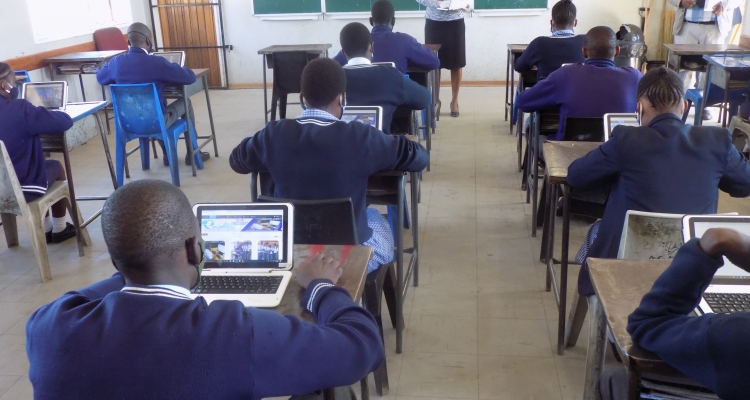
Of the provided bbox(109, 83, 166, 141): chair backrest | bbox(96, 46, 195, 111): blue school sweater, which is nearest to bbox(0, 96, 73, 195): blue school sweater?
bbox(109, 83, 166, 141): chair backrest

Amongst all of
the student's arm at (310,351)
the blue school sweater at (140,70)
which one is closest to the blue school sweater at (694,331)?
the student's arm at (310,351)

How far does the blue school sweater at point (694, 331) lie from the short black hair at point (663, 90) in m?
1.01

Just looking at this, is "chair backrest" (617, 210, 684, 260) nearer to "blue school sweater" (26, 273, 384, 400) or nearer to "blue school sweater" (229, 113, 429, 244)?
"blue school sweater" (229, 113, 429, 244)

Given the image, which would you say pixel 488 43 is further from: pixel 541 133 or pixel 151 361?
pixel 151 361

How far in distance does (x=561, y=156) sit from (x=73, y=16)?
5.91 meters

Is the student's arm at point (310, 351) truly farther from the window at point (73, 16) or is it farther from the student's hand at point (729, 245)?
the window at point (73, 16)

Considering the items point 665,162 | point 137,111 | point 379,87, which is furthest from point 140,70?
point 665,162

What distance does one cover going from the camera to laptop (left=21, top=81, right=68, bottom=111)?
3.65 m

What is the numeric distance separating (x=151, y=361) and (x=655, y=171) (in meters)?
1.59

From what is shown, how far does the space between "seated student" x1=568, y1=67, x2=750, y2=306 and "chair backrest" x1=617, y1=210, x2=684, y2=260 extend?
193mm

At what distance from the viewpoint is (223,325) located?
0.97m

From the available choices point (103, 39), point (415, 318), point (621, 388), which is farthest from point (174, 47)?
point (621, 388)

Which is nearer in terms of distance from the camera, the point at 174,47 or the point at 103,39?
the point at 103,39

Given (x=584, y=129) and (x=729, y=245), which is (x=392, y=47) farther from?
(x=729, y=245)
